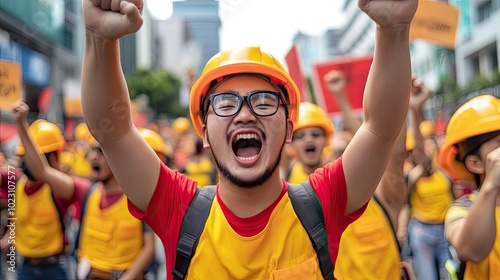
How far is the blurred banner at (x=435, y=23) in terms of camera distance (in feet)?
13.0

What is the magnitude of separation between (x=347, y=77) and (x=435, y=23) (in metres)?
1.29

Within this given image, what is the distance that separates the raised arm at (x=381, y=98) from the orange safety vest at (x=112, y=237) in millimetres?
2350

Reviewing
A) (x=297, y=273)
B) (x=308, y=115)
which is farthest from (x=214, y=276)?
(x=308, y=115)

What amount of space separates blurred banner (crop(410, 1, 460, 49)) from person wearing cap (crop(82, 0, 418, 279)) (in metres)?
2.31

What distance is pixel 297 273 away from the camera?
184 centimetres

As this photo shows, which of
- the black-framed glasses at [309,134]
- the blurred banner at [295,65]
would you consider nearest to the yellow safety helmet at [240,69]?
the black-framed glasses at [309,134]

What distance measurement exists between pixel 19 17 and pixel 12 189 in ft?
62.0

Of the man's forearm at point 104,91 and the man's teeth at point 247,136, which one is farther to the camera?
the man's teeth at point 247,136

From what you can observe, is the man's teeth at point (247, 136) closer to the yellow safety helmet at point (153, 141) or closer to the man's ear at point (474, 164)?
the man's ear at point (474, 164)

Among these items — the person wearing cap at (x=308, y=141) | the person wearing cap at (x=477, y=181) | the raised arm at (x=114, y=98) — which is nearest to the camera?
the raised arm at (x=114, y=98)

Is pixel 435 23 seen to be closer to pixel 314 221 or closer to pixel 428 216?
pixel 314 221

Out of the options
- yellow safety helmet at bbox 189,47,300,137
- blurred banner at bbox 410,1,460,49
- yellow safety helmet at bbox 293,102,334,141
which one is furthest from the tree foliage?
yellow safety helmet at bbox 189,47,300,137

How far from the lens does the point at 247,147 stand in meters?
2.02

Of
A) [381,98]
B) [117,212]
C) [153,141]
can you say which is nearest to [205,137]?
[381,98]
